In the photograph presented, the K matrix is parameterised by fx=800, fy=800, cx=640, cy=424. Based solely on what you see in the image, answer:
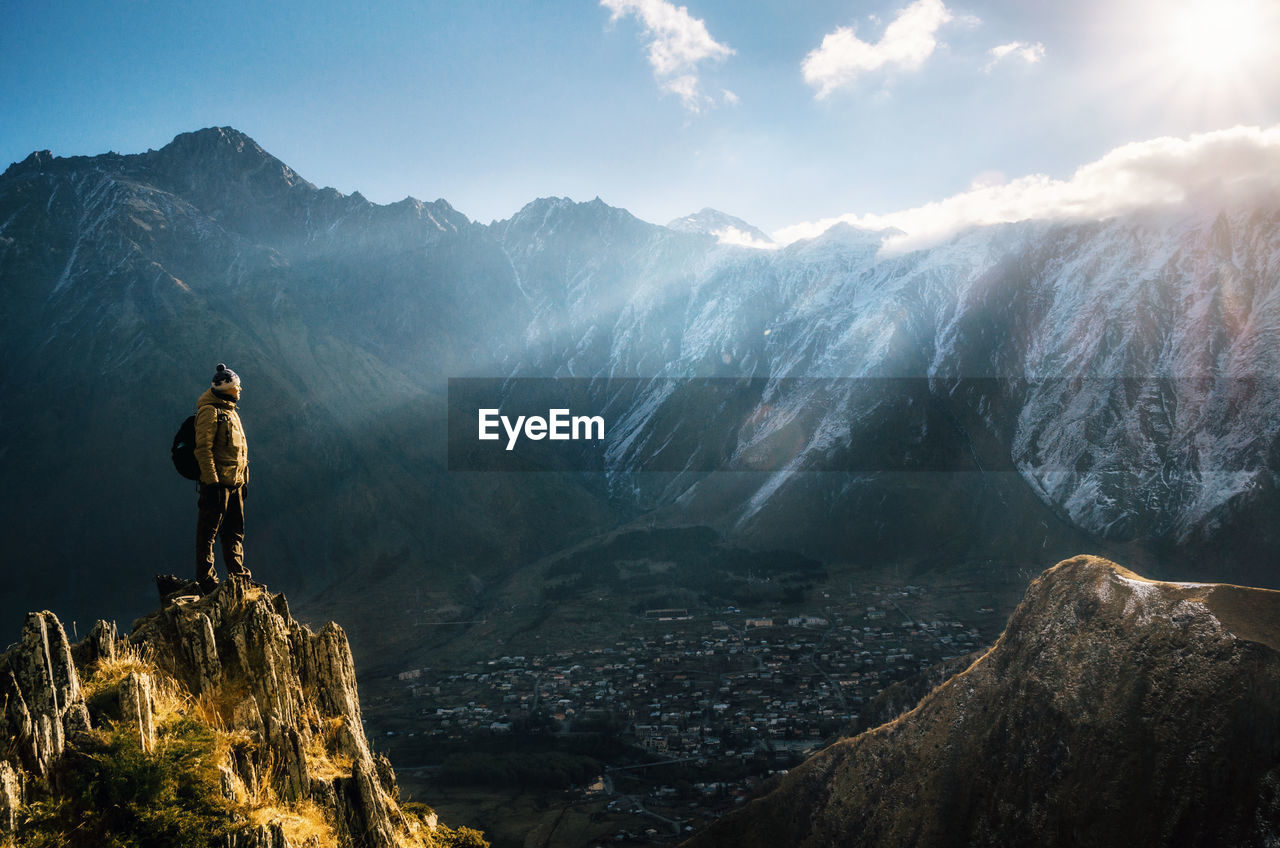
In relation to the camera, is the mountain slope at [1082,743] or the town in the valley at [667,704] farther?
the town in the valley at [667,704]

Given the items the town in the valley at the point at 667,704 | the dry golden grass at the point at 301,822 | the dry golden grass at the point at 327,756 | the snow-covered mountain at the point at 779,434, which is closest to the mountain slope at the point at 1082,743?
the town in the valley at the point at 667,704

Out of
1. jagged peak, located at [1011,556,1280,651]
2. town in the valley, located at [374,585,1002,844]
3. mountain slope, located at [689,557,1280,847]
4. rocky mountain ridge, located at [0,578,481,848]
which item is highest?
rocky mountain ridge, located at [0,578,481,848]

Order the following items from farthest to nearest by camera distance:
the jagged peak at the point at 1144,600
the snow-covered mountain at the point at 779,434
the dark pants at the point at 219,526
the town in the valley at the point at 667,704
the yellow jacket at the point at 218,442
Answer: the snow-covered mountain at the point at 779,434
the town in the valley at the point at 667,704
the jagged peak at the point at 1144,600
the dark pants at the point at 219,526
the yellow jacket at the point at 218,442

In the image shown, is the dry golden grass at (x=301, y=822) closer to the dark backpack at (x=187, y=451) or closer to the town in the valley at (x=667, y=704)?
the dark backpack at (x=187, y=451)

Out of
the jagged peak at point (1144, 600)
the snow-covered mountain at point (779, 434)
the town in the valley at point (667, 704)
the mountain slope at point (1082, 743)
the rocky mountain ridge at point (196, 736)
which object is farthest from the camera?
the snow-covered mountain at point (779, 434)

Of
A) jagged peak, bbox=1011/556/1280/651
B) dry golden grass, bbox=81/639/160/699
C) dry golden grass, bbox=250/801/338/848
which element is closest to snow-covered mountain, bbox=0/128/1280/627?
jagged peak, bbox=1011/556/1280/651

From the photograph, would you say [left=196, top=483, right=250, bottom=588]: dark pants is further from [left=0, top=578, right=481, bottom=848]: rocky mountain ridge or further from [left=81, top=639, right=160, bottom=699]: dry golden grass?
[left=81, top=639, right=160, bottom=699]: dry golden grass

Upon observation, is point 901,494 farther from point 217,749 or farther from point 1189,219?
point 217,749

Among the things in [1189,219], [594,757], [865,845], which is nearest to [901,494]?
[1189,219]
